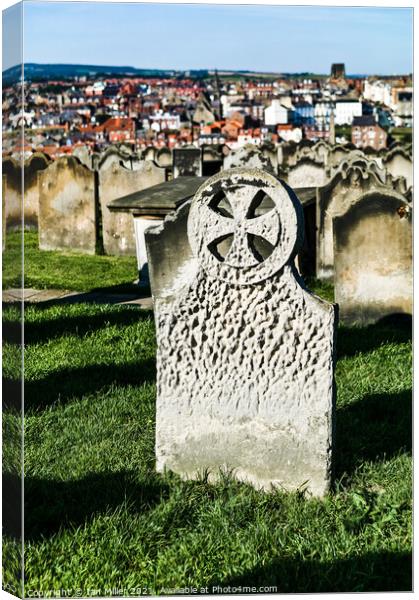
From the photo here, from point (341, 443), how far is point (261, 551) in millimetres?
1454

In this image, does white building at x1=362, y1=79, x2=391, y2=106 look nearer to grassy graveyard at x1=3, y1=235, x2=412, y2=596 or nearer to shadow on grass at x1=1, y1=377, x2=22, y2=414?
grassy graveyard at x1=3, y1=235, x2=412, y2=596

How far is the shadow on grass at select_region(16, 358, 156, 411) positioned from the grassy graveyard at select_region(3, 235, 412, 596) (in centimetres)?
1

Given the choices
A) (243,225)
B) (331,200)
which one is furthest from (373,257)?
(243,225)

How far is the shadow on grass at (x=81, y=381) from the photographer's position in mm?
6398

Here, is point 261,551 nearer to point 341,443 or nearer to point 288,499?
point 288,499

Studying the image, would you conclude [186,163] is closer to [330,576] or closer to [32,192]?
[32,192]

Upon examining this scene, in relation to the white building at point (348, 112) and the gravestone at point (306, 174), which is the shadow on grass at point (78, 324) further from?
the white building at point (348, 112)

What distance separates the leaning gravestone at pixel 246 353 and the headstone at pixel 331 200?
6.30m

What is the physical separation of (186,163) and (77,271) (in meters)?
3.19

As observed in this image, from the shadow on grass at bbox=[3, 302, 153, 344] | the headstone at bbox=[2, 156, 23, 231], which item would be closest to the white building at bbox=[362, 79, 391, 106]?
the shadow on grass at bbox=[3, 302, 153, 344]

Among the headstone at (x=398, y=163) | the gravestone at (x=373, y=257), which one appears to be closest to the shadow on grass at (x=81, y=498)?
the gravestone at (x=373, y=257)

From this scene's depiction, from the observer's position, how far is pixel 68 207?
1334cm

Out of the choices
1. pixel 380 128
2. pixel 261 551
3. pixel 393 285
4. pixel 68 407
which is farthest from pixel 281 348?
pixel 380 128

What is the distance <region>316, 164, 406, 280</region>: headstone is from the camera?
A: 10828 mm
